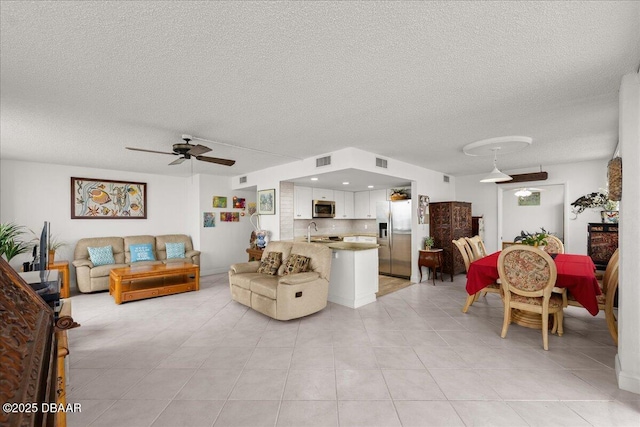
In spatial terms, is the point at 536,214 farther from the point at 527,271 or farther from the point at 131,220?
the point at 131,220

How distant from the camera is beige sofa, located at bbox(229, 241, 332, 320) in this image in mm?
3480

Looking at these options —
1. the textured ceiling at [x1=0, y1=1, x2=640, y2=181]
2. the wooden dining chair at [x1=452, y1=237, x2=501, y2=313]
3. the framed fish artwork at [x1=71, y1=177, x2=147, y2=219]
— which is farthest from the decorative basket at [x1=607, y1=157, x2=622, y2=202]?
the framed fish artwork at [x1=71, y1=177, x2=147, y2=219]

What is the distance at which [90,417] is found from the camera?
6.12 feet

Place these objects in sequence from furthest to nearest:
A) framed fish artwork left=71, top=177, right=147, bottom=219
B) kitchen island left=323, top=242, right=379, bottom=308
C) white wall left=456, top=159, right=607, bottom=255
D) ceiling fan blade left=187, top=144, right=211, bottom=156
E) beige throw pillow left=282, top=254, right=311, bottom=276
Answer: framed fish artwork left=71, top=177, right=147, bottom=219 → white wall left=456, top=159, right=607, bottom=255 → kitchen island left=323, top=242, right=379, bottom=308 → beige throw pillow left=282, top=254, right=311, bottom=276 → ceiling fan blade left=187, top=144, right=211, bottom=156

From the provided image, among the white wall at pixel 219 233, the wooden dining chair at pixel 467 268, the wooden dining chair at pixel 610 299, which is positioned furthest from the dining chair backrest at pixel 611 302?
the white wall at pixel 219 233

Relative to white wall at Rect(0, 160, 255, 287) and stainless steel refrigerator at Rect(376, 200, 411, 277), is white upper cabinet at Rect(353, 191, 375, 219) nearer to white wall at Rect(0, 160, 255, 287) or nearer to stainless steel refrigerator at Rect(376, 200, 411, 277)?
stainless steel refrigerator at Rect(376, 200, 411, 277)

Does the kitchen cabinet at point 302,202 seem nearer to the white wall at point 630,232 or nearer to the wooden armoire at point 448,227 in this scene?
the wooden armoire at point 448,227

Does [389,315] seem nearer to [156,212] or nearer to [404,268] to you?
[404,268]

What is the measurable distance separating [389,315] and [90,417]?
3161 millimetres

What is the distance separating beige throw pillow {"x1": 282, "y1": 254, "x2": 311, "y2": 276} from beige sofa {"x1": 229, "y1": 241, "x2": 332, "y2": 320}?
7 cm

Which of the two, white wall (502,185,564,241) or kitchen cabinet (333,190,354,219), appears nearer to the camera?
white wall (502,185,564,241)

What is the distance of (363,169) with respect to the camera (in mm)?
4379

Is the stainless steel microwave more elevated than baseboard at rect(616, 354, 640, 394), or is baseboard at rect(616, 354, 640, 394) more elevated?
the stainless steel microwave

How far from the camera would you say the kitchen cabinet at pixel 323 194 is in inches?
265
